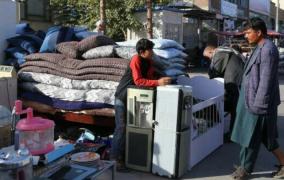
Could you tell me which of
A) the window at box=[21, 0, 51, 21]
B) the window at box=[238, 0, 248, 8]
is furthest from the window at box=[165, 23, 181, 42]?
the window at box=[238, 0, 248, 8]

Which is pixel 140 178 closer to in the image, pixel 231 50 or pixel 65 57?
pixel 65 57

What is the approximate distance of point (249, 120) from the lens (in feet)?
16.8

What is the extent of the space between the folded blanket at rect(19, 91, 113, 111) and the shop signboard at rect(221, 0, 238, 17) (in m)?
27.9

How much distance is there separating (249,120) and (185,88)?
834mm

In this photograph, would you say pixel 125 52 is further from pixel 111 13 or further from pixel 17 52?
pixel 111 13

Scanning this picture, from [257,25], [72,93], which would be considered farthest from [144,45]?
[72,93]

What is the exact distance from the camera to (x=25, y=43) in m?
7.74

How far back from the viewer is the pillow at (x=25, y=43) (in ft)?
25.3

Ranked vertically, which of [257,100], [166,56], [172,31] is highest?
[172,31]

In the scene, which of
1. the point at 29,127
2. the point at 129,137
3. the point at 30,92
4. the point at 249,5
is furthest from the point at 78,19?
the point at 249,5

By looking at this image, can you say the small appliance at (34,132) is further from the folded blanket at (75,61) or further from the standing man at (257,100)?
the folded blanket at (75,61)

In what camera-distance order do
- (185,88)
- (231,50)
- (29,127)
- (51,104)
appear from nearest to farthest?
(29,127) → (185,88) → (51,104) → (231,50)

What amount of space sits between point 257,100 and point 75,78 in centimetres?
290

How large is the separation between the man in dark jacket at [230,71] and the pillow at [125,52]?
1725 mm
